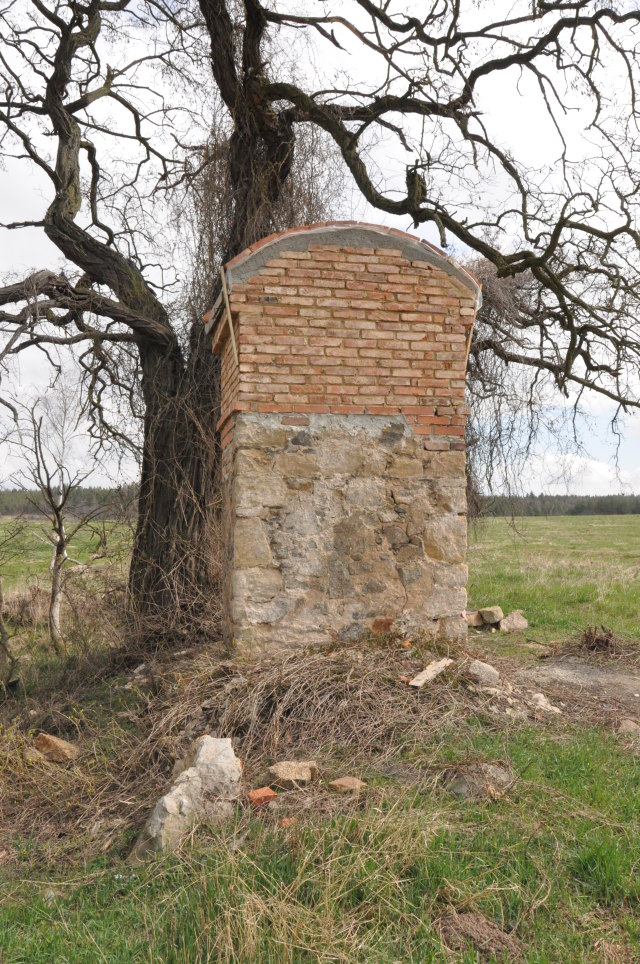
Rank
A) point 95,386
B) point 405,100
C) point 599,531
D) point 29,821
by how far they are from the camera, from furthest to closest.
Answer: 1. point 599,531
2. point 95,386
3. point 405,100
4. point 29,821

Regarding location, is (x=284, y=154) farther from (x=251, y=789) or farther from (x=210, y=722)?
(x=251, y=789)

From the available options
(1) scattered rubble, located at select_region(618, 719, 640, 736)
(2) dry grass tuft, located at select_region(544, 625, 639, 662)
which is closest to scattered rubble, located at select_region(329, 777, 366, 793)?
(1) scattered rubble, located at select_region(618, 719, 640, 736)

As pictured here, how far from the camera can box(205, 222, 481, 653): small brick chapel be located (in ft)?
20.1

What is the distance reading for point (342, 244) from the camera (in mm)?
6398

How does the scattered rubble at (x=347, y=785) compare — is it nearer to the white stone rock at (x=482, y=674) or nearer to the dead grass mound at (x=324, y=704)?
the dead grass mound at (x=324, y=704)

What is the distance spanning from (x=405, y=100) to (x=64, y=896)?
9.00 metres

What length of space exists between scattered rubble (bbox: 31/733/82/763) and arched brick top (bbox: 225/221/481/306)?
12.2 ft

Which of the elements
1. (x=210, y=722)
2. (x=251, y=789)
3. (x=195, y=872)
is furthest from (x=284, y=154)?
(x=195, y=872)

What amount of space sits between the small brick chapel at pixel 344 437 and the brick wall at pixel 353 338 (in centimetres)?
1

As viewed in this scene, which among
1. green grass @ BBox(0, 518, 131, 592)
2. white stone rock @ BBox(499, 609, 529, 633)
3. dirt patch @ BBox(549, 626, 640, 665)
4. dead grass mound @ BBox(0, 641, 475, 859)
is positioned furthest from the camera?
white stone rock @ BBox(499, 609, 529, 633)

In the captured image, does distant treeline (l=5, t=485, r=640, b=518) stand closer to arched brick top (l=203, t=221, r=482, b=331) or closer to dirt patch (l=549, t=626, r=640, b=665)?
dirt patch (l=549, t=626, r=640, b=665)

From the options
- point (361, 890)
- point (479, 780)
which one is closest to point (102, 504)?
point (479, 780)

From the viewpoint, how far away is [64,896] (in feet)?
11.9

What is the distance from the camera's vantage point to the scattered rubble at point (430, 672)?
550cm
